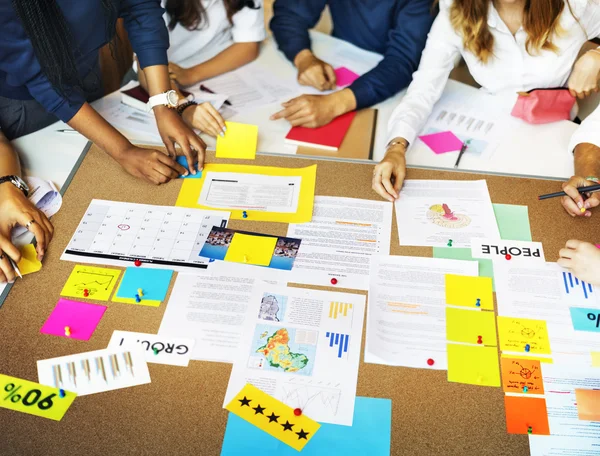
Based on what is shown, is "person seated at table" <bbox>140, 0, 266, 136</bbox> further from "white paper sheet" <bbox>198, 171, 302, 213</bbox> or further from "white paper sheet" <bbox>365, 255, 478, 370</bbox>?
"white paper sheet" <bbox>365, 255, 478, 370</bbox>

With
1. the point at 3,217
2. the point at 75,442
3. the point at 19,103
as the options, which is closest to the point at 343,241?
the point at 75,442

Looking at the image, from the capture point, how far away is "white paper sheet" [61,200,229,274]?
123cm

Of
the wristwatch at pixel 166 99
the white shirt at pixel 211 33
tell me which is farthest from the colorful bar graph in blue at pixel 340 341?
the white shirt at pixel 211 33

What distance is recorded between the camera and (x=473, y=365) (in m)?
1.04

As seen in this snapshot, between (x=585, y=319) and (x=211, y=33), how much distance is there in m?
1.42

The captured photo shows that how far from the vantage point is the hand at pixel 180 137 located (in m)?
1.47

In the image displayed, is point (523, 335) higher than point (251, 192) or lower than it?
lower

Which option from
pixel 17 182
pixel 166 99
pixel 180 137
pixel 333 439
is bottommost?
pixel 333 439

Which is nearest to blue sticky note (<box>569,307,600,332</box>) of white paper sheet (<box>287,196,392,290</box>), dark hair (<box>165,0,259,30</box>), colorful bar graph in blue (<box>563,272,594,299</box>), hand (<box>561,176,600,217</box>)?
colorful bar graph in blue (<box>563,272,594,299</box>)

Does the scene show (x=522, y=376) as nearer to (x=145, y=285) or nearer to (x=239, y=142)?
(x=145, y=285)

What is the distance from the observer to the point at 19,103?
5.10ft

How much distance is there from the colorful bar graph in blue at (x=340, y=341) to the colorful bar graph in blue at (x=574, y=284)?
48 centimetres

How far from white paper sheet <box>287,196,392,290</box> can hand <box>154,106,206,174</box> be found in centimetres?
34

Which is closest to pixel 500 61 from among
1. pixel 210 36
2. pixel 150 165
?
pixel 210 36
